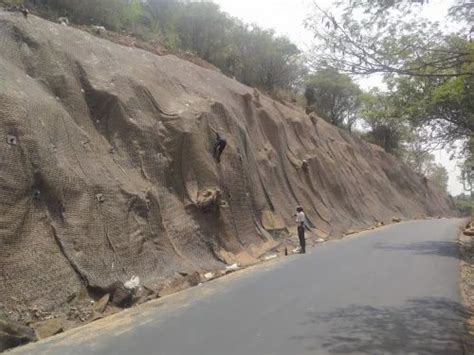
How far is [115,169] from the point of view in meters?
13.5

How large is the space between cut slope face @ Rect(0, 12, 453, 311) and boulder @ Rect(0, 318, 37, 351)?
1001 millimetres

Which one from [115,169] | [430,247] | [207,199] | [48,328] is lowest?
[48,328]

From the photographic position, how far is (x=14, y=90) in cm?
1154

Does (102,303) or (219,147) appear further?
(219,147)

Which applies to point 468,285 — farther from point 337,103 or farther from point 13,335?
point 337,103

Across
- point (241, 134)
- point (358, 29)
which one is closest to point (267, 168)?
point (241, 134)

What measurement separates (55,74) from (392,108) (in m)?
12.1

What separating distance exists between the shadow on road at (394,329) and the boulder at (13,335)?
12.3ft

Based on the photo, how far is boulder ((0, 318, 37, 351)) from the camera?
7455 mm

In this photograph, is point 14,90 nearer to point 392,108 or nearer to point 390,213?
point 392,108

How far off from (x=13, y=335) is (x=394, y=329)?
528cm

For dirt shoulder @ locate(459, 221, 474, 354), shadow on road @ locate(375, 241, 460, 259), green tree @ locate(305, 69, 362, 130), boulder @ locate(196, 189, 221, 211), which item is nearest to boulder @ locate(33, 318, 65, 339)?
dirt shoulder @ locate(459, 221, 474, 354)

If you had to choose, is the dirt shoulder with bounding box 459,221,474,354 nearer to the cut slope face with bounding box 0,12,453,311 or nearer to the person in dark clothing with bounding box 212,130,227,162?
the cut slope face with bounding box 0,12,453,311

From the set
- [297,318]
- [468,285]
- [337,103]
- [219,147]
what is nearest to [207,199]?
[219,147]
